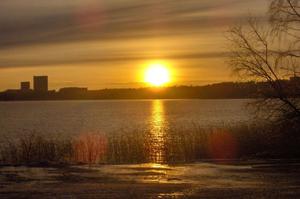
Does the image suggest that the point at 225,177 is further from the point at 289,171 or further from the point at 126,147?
the point at 126,147

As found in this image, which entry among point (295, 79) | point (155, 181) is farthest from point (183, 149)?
point (155, 181)

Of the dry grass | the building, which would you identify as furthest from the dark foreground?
the building

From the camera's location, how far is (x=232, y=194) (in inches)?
568

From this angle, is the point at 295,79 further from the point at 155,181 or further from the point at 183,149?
the point at 155,181

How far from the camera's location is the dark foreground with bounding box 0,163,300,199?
14.5 meters

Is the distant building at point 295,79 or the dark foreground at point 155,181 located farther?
the distant building at point 295,79

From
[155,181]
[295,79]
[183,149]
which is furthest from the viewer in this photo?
[183,149]

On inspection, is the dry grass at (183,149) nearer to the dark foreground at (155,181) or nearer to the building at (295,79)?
the building at (295,79)

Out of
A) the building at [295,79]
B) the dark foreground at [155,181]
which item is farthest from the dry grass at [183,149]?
the dark foreground at [155,181]

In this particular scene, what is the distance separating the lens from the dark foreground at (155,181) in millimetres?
14461

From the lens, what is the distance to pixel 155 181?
16797 mm

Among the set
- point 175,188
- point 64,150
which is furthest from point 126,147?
point 175,188

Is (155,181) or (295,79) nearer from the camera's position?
(155,181)

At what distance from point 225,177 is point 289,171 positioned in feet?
8.57
